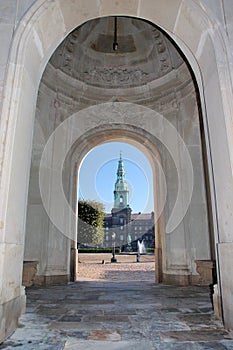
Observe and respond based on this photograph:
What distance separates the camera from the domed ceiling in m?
7.32

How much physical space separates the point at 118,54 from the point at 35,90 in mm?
5805

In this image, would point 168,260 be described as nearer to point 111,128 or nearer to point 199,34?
point 111,128

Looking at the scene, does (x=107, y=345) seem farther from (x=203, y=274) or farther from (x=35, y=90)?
(x=203, y=274)

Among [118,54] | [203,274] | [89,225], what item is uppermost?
[118,54]

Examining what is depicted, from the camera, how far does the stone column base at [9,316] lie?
2.18 m

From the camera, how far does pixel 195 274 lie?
19.2 ft

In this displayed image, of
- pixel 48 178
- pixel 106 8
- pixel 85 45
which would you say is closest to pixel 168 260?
pixel 48 178

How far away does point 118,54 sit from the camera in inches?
320

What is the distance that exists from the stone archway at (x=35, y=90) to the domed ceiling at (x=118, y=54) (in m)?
4.33

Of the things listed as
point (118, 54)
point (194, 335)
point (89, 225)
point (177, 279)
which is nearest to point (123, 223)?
point (89, 225)

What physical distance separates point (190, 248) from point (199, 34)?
15.2ft

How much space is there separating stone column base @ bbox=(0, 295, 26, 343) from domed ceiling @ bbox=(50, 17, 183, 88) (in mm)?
6125

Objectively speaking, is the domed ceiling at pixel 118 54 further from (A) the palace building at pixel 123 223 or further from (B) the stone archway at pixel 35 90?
(A) the palace building at pixel 123 223

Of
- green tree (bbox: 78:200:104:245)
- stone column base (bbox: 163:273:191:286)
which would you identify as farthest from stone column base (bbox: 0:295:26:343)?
green tree (bbox: 78:200:104:245)
